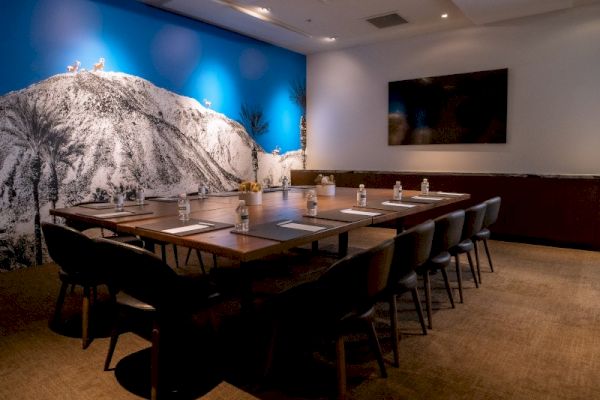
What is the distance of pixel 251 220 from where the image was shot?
2.58m

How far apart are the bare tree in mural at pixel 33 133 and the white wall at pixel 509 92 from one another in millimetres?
4527

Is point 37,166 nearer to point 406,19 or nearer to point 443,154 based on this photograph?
point 406,19

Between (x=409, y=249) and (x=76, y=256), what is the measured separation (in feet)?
6.02

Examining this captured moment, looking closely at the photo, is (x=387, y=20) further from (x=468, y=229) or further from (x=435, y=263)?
(x=435, y=263)

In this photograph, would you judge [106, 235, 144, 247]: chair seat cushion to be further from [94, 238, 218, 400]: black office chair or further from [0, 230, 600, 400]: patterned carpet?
[94, 238, 218, 400]: black office chair

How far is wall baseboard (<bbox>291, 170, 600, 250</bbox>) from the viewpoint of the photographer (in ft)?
16.1

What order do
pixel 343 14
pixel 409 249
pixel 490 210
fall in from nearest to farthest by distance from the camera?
pixel 409 249, pixel 490 210, pixel 343 14

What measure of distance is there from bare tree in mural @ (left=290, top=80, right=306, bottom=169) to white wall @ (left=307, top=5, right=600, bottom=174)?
0.27 m

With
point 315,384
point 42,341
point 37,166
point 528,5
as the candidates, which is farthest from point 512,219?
point 37,166

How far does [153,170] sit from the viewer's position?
5.31 m

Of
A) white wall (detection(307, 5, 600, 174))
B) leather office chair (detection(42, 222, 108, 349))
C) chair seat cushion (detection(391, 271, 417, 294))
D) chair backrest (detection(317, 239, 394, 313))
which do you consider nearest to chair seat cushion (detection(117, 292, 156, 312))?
leather office chair (detection(42, 222, 108, 349))

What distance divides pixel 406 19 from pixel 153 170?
3919 millimetres

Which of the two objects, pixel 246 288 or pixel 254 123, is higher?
pixel 254 123

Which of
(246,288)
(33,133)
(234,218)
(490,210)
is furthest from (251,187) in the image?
(33,133)
